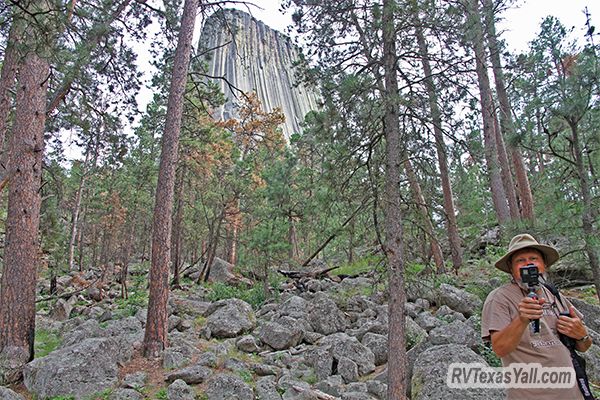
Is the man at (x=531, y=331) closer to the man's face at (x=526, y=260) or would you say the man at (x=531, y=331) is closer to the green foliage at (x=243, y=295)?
the man's face at (x=526, y=260)

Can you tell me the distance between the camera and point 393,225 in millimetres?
4680

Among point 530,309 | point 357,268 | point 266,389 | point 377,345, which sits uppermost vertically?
point 530,309

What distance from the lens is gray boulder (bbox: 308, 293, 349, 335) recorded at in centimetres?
754

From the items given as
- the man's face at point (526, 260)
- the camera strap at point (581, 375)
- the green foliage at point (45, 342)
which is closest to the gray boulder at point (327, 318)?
the green foliage at point (45, 342)

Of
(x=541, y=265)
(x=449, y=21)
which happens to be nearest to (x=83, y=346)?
(x=541, y=265)

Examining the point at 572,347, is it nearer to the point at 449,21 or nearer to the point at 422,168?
the point at 422,168

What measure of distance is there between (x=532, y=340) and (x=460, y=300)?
591 cm

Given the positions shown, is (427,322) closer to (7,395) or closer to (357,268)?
(7,395)

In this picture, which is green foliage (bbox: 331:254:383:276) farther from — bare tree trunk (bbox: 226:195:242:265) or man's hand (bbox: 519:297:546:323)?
man's hand (bbox: 519:297:546:323)

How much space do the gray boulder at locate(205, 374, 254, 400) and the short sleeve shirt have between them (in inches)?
135

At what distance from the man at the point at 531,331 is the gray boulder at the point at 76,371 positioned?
476cm

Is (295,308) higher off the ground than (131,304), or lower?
higher

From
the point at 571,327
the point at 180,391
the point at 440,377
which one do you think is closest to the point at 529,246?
the point at 571,327

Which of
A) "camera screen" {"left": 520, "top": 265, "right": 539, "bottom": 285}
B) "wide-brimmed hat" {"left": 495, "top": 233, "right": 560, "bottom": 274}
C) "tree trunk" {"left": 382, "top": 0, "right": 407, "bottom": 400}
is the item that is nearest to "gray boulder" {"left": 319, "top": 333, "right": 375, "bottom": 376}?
"tree trunk" {"left": 382, "top": 0, "right": 407, "bottom": 400}
